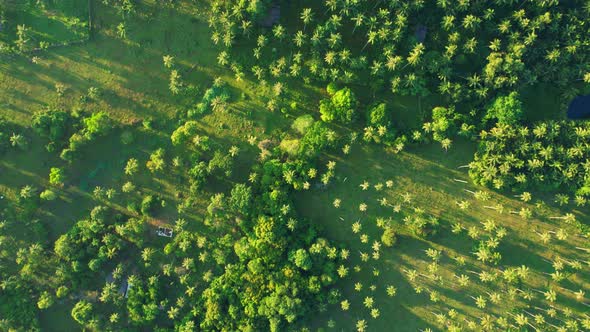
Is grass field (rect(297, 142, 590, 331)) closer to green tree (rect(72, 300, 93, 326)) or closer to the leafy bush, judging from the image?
the leafy bush

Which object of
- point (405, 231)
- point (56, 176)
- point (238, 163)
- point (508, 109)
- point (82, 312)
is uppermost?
point (508, 109)

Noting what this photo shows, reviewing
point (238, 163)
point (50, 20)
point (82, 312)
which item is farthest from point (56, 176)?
point (238, 163)

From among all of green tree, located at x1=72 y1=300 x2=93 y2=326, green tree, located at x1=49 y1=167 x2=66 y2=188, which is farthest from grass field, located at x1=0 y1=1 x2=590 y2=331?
green tree, located at x1=72 y1=300 x2=93 y2=326

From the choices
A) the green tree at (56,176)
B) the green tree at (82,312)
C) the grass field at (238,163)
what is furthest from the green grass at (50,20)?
the green tree at (82,312)


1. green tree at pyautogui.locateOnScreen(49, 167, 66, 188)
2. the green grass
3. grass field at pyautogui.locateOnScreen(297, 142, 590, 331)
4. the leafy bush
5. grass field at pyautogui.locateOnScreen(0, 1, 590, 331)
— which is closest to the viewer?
the leafy bush

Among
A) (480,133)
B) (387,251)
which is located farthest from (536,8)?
(387,251)

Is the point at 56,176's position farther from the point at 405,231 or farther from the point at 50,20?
the point at 405,231

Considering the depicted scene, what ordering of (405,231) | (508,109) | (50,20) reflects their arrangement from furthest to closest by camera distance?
(50,20), (405,231), (508,109)

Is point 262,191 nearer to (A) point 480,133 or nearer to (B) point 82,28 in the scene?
(A) point 480,133

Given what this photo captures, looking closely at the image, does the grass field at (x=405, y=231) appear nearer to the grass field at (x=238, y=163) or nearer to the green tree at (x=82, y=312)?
the grass field at (x=238, y=163)
